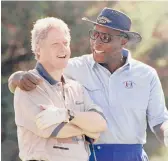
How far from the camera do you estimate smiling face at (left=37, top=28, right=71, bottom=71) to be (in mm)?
3543

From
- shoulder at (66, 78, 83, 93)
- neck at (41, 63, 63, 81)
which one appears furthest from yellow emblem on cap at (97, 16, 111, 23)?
neck at (41, 63, 63, 81)

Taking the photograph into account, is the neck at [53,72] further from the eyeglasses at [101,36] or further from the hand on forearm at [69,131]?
the eyeglasses at [101,36]

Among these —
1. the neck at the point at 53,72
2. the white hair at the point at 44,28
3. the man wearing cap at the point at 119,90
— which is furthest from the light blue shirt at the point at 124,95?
the white hair at the point at 44,28

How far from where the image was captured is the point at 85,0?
8.23 m

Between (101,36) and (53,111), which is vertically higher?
(101,36)

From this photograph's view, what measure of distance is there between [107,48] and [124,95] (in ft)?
0.92

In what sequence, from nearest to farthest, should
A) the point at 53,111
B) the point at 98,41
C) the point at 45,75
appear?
1. the point at 53,111
2. the point at 45,75
3. the point at 98,41

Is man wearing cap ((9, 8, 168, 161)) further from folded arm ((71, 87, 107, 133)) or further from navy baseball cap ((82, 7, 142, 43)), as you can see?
folded arm ((71, 87, 107, 133))

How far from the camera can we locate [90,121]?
357 cm

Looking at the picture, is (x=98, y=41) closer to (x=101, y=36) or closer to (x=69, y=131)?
(x=101, y=36)

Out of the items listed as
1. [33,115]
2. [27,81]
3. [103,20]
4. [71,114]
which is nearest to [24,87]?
[27,81]

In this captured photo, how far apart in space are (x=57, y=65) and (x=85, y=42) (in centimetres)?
460

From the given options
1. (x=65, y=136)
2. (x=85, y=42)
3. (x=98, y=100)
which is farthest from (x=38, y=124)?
(x=85, y=42)

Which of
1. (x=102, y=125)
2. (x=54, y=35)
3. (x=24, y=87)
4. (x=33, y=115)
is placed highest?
(x=54, y=35)
